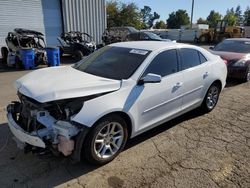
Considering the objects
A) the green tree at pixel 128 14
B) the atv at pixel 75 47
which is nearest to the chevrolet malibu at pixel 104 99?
the atv at pixel 75 47

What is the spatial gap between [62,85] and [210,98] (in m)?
3.38

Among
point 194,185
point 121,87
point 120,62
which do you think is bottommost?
point 194,185

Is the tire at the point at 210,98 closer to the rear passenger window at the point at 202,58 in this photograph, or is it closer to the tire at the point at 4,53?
the rear passenger window at the point at 202,58

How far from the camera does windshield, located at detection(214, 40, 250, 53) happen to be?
8.93m

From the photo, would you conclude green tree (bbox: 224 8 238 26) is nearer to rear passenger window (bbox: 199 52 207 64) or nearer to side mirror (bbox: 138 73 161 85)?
rear passenger window (bbox: 199 52 207 64)

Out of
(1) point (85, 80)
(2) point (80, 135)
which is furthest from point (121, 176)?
(1) point (85, 80)

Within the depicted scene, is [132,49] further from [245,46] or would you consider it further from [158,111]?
[245,46]

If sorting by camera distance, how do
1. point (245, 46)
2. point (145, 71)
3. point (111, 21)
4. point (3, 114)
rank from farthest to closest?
point (111, 21) < point (245, 46) < point (3, 114) < point (145, 71)

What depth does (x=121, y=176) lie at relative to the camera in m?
3.17

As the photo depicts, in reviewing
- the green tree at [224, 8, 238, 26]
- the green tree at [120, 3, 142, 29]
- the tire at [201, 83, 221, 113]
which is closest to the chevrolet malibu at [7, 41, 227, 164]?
the tire at [201, 83, 221, 113]

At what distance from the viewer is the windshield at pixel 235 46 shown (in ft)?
29.3

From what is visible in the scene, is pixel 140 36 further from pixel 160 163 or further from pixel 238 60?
pixel 160 163

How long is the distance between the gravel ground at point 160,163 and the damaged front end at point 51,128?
360mm

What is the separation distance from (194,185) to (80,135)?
1.50 meters
